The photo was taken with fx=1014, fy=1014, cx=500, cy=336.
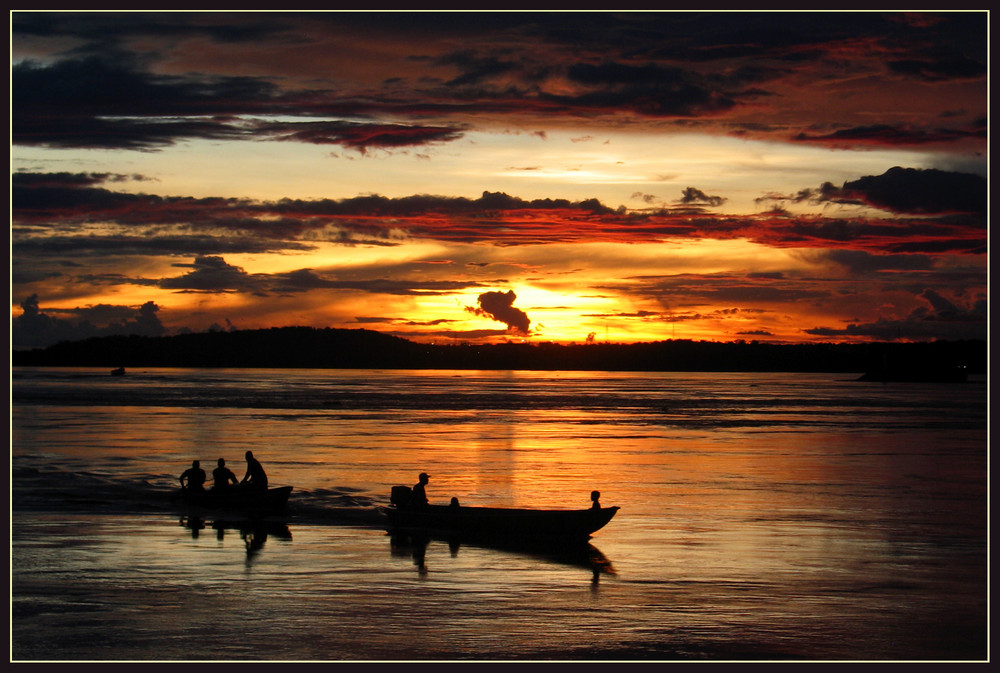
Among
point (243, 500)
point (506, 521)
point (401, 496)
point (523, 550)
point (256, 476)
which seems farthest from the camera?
point (243, 500)

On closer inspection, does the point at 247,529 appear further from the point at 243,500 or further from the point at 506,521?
the point at 506,521

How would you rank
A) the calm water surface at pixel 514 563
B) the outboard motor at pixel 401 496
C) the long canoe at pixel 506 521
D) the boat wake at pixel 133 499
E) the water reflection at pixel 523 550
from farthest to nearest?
the boat wake at pixel 133 499, the outboard motor at pixel 401 496, the long canoe at pixel 506 521, the water reflection at pixel 523 550, the calm water surface at pixel 514 563

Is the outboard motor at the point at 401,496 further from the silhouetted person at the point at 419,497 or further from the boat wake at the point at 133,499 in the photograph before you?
the boat wake at the point at 133,499

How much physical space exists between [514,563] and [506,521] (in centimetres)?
248

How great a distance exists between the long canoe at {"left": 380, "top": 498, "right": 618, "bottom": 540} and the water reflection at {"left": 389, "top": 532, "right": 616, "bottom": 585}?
0.84 ft

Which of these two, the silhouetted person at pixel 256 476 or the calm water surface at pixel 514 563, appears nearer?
the calm water surface at pixel 514 563

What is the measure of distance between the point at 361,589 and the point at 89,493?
66.5ft

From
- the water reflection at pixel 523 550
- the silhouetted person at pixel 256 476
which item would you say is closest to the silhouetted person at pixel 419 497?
the water reflection at pixel 523 550

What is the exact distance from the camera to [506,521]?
28.1 m

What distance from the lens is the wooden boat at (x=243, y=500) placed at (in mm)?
32938

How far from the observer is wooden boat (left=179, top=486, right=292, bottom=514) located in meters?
32.9

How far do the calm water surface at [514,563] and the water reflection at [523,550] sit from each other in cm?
14

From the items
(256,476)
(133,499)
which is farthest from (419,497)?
(133,499)
